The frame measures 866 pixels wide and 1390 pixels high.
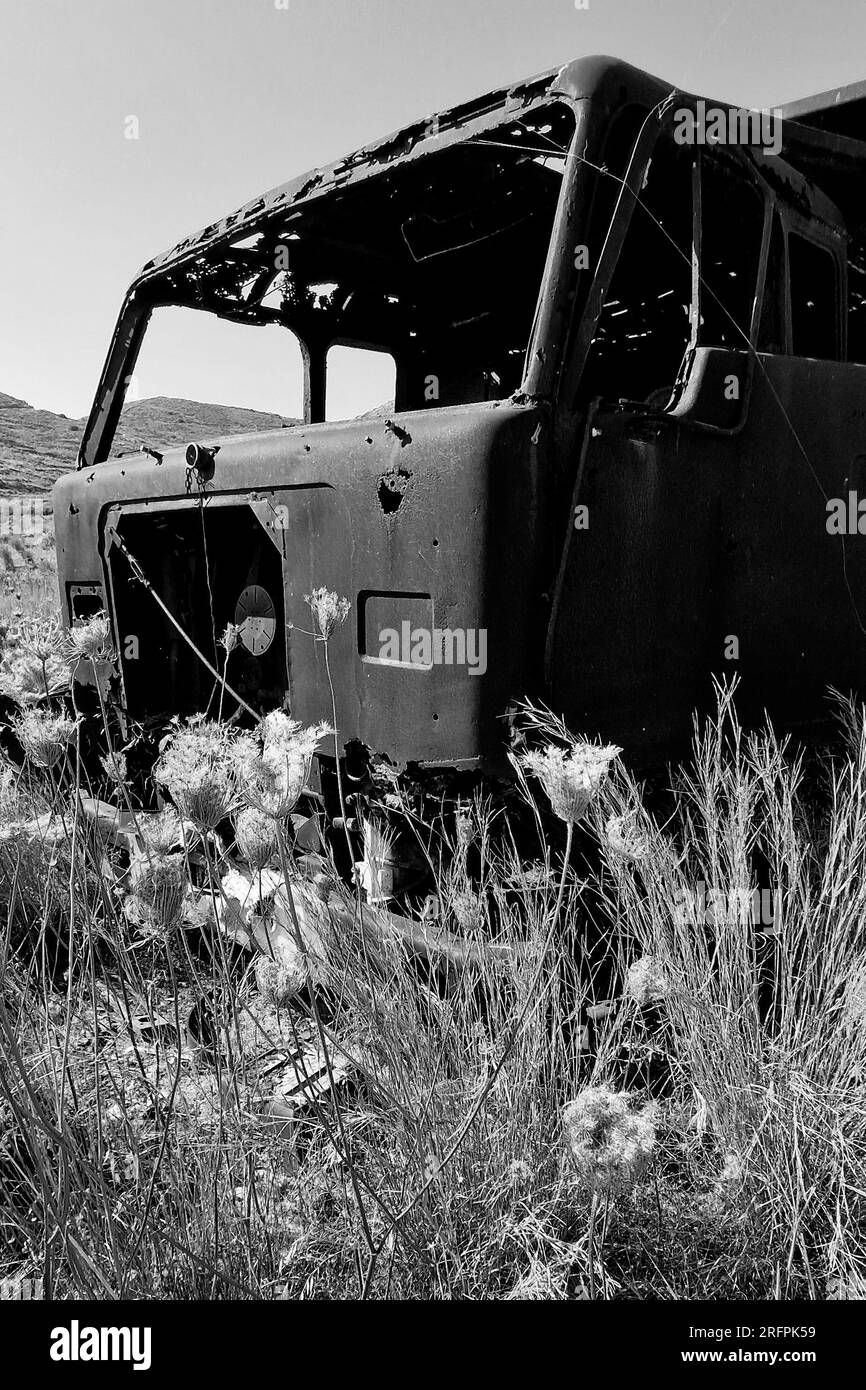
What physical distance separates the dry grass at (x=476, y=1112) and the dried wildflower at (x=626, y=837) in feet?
0.03

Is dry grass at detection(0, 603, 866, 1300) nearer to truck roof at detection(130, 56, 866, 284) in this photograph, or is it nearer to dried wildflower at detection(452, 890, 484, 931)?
dried wildflower at detection(452, 890, 484, 931)


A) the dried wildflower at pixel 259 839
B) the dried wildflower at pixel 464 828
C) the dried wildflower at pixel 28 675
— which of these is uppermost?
the dried wildflower at pixel 28 675

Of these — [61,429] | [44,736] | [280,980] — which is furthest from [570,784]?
[61,429]

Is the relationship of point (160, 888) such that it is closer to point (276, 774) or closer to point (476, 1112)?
point (276, 774)

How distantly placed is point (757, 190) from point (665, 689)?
A: 1285 mm

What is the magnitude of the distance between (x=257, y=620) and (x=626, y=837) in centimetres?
159

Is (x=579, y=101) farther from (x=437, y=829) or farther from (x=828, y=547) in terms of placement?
(x=437, y=829)

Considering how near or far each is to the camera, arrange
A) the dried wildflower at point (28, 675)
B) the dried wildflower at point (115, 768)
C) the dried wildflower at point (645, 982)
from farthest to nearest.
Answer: the dried wildflower at point (28, 675) < the dried wildflower at point (115, 768) < the dried wildflower at point (645, 982)

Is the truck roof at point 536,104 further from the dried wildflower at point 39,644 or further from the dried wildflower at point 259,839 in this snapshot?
the dried wildflower at point 259,839

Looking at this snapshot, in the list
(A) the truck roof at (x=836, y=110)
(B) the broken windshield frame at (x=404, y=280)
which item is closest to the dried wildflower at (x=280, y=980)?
(B) the broken windshield frame at (x=404, y=280)

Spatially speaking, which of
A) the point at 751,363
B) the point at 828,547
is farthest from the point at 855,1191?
the point at 751,363

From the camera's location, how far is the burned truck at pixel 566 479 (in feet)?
6.84

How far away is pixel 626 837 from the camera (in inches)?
68.5
